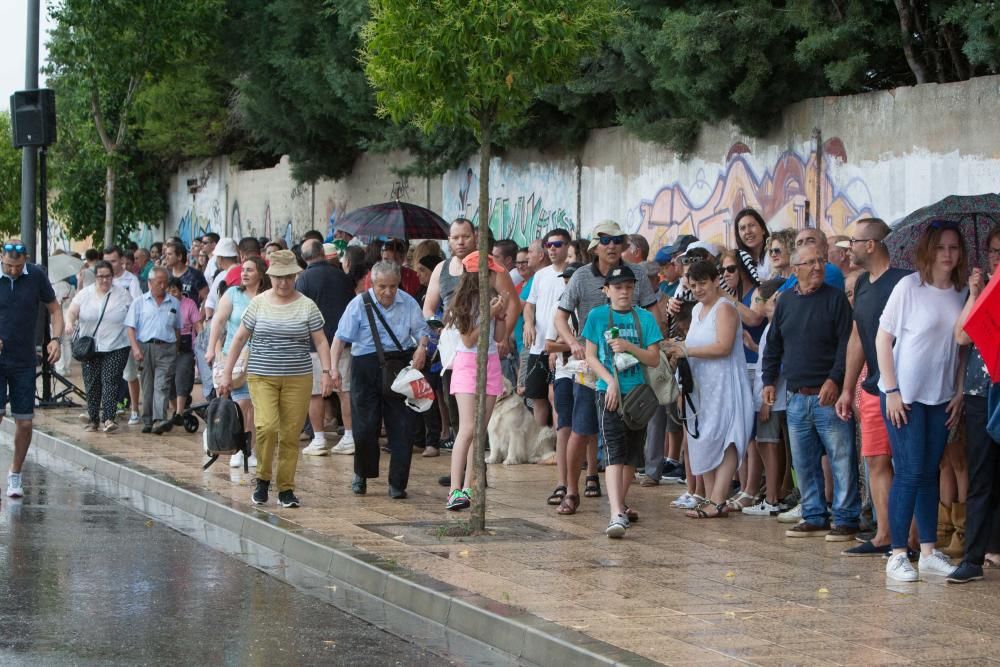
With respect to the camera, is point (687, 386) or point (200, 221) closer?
point (687, 386)

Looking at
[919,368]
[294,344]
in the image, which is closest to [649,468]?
[294,344]

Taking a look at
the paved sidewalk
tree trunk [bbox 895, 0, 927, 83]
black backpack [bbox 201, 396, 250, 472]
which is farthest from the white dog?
tree trunk [bbox 895, 0, 927, 83]

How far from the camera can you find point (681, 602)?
827 cm

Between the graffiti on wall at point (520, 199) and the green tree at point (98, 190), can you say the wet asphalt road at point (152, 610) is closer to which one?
the graffiti on wall at point (520, 199)

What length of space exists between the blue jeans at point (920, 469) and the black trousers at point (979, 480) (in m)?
0.15

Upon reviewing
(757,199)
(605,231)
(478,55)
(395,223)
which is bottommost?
(605,231)

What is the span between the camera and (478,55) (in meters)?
10.1

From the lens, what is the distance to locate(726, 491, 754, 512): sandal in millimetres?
11828

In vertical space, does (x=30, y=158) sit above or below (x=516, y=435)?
above

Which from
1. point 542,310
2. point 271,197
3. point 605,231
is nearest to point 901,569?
point 605,231

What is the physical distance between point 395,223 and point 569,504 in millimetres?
7544

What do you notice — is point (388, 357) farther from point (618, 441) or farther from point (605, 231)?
point (618, 441)

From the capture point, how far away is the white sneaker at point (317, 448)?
15.5 m

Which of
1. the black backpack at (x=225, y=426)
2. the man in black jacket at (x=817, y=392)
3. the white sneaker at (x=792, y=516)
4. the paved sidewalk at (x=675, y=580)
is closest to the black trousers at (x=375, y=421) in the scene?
the paved sidewalk at (x=675, y=580)
